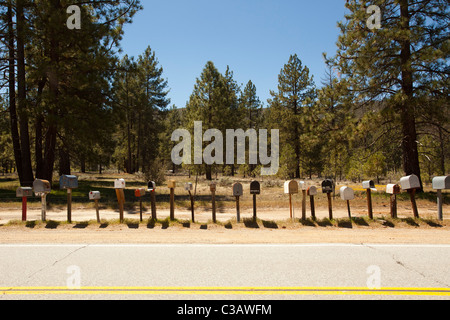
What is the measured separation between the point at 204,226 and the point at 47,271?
443 centimetres

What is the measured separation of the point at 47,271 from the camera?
4781 mm

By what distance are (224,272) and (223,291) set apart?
0.74 m

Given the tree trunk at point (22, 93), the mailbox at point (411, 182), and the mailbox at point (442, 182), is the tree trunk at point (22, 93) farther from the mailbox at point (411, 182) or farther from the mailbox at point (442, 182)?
the mailbox at point (442, 182)

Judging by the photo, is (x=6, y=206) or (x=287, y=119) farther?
(x=287, y=119)

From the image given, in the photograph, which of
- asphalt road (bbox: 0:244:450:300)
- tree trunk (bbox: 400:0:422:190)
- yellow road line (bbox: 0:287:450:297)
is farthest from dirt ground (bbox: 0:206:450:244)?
tree trunk (bbox: 400:0:422:190)

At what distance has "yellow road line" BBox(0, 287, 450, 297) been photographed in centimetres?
387

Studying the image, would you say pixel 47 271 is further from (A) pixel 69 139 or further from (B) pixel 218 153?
(B) pixel 218 153

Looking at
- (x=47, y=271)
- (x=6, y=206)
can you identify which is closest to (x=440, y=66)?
(x=47, y=271)

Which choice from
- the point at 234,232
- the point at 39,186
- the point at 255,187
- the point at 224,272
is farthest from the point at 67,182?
the point at 224,272

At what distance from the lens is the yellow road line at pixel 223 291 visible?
12.7ft

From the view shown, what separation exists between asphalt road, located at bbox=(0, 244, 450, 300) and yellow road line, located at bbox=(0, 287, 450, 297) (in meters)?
0.01
